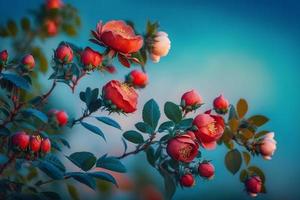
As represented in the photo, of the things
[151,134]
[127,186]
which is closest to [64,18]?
[127,186]

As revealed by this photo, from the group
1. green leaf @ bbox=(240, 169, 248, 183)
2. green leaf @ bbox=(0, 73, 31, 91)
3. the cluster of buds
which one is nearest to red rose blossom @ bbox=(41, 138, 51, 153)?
the cluster of buds

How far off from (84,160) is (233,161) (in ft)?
1.05

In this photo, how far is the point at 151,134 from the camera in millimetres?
889

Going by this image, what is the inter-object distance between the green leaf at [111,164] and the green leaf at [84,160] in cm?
2

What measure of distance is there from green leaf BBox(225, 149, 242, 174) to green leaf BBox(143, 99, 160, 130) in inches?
7.3

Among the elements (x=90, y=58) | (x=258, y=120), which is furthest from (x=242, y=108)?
(x=90, y=58)

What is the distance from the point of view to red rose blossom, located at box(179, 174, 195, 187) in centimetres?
86

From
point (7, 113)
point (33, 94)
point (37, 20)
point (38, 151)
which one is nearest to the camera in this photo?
point (38, 151)

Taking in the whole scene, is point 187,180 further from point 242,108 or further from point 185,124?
point 242,108

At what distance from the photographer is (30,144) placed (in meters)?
0.80

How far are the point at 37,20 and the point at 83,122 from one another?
90cm

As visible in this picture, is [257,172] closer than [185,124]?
No

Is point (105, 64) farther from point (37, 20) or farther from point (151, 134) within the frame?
point (37, 20)

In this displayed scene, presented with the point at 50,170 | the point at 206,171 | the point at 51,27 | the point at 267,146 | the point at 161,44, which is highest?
the point at 51,27
